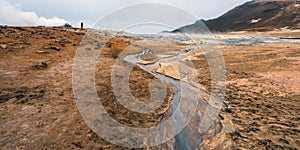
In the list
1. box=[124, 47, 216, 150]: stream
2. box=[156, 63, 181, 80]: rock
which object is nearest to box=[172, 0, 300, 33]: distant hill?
box=[156, 63, 181, 80]: rock

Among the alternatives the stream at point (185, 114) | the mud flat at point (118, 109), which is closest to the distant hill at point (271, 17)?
the mud flat at point (118, 109)

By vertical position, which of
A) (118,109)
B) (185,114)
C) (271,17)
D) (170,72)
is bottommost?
(185,114)

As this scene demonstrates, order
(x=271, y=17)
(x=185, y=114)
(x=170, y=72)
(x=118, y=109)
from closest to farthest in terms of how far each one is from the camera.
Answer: (x=118, y=109) < (x=185, y=114) < (x=170, y=72) < (x=271, y=17)

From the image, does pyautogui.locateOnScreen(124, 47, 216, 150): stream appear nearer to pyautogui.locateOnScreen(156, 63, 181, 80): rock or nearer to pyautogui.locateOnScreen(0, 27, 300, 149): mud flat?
pyautogui.locateOnScreen(0, 27, 300, 149): mud flat

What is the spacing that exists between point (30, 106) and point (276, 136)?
840 cm

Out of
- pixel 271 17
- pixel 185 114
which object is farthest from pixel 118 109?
pixel 271 17

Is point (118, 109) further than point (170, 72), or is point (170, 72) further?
point (170, 72)

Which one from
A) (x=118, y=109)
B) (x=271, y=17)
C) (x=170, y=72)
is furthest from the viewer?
(x=271, y=17)

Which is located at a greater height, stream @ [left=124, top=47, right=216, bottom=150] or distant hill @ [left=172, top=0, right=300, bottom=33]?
distant hill @ [left=172, top=0, right=300, bottom=33]

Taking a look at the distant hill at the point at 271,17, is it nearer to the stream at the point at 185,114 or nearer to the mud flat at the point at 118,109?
the mud flat at the point at 118,109

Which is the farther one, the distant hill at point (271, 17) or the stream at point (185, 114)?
the distant hill at point (271, 17)

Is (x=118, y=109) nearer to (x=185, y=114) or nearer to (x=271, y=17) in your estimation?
(x=185, y=114)

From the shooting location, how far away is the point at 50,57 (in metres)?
15.4

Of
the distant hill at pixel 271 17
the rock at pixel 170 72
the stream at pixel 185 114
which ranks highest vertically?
the distant hill at pixel 271 17
